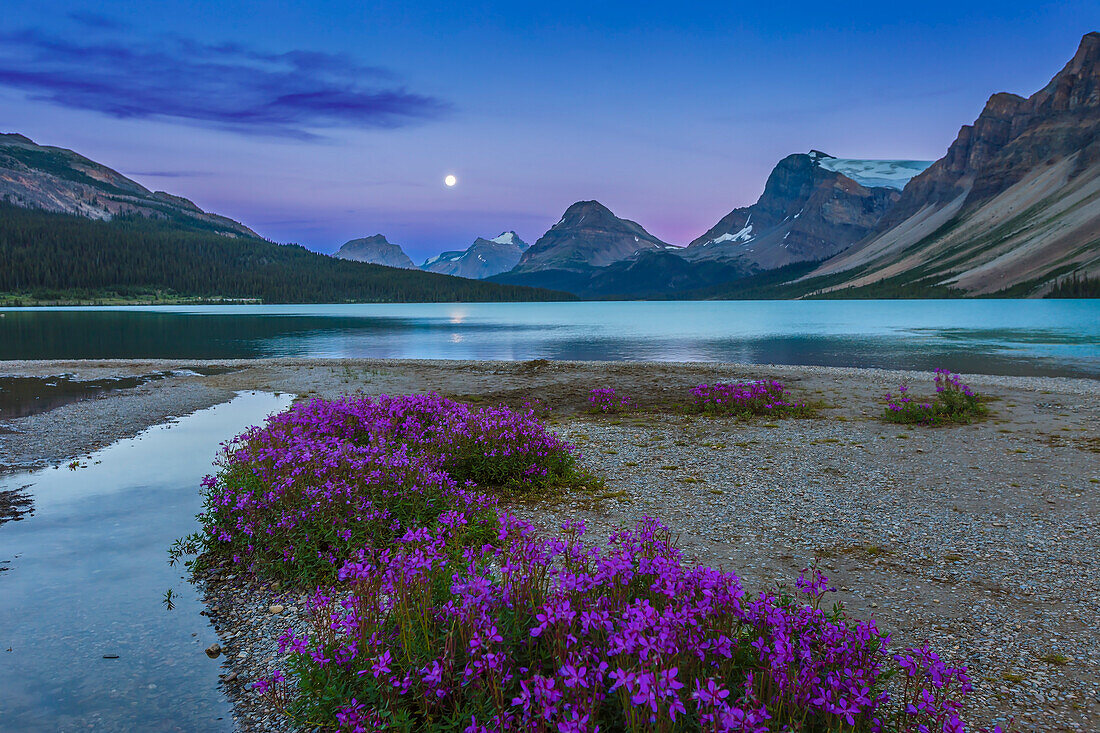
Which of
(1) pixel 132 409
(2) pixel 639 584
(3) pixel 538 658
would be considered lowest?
(1) pixel 132 409

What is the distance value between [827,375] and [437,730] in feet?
115

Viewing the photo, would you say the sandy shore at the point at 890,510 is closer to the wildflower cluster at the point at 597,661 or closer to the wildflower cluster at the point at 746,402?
the wildflower cluster at the point at 746,402

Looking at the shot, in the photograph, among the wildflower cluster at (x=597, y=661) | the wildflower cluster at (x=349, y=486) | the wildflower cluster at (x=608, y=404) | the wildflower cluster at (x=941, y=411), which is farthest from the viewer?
the wildflower cluster at (x=608, y=404)

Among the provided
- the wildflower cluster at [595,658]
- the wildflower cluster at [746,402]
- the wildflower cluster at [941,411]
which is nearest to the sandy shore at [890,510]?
the wildflower cluster at [941,411]

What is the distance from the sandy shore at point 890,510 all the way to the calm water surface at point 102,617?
0.52m

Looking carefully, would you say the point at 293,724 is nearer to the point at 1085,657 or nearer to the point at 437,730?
the point at 437,730

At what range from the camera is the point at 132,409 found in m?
25.5

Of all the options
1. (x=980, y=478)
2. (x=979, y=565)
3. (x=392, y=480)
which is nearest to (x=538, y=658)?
(x=392, y=480)

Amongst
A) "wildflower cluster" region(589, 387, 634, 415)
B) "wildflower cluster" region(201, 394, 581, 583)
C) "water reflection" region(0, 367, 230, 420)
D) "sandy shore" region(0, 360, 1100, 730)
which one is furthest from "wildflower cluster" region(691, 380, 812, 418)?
"water reflection" region(0, 367, 230, 420)

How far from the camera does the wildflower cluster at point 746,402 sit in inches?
866

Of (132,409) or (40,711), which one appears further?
(132,409)

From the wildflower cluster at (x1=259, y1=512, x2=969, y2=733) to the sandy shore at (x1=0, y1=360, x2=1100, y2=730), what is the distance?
154cm

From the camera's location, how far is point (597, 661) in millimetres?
4348

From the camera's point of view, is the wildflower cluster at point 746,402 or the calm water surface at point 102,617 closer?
the calm water surface at point 102,617
